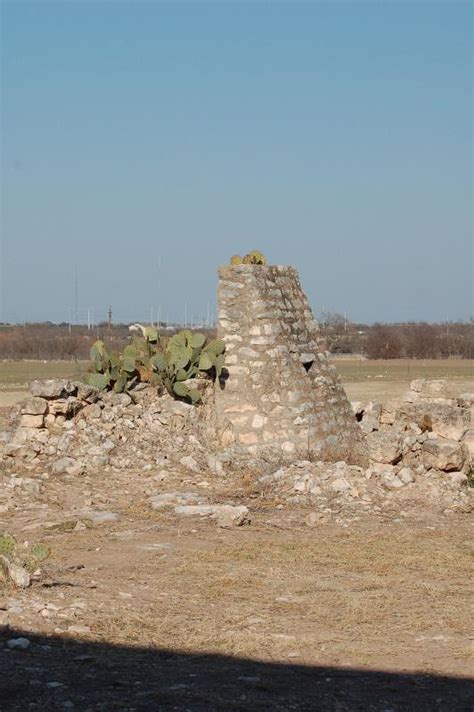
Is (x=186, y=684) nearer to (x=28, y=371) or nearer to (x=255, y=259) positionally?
(x=255, y=259)

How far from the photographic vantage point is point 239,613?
7.52 metres

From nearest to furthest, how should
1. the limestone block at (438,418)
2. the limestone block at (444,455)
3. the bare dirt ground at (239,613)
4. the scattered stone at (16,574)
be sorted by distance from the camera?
the bare dirt ground at (239,613) → the scattered stone at (16,574) → the limestone block at (444,455) → the limestone block at (438,418)

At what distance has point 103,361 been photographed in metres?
14.1

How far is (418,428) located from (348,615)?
708 centimetres

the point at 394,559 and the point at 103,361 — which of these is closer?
the point at 394,559

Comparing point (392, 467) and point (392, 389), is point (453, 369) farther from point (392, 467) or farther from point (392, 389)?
point (392, 467)

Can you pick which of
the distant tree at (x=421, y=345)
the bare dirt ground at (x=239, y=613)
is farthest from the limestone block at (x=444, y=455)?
the distant tree at (x=421, y=345)

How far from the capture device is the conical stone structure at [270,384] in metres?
13.3

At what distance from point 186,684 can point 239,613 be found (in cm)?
168

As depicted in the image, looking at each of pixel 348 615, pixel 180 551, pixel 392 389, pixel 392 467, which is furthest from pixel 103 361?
pixel 392 389

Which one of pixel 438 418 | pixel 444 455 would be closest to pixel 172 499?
pixel 444 455

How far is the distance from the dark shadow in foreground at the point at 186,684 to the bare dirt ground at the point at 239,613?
1 centimetres

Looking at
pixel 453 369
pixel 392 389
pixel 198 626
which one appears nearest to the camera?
pixel 198 626

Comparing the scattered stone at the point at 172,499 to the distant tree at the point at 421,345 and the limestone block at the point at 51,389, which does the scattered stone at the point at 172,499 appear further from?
the distant tree at the point at 421,345
